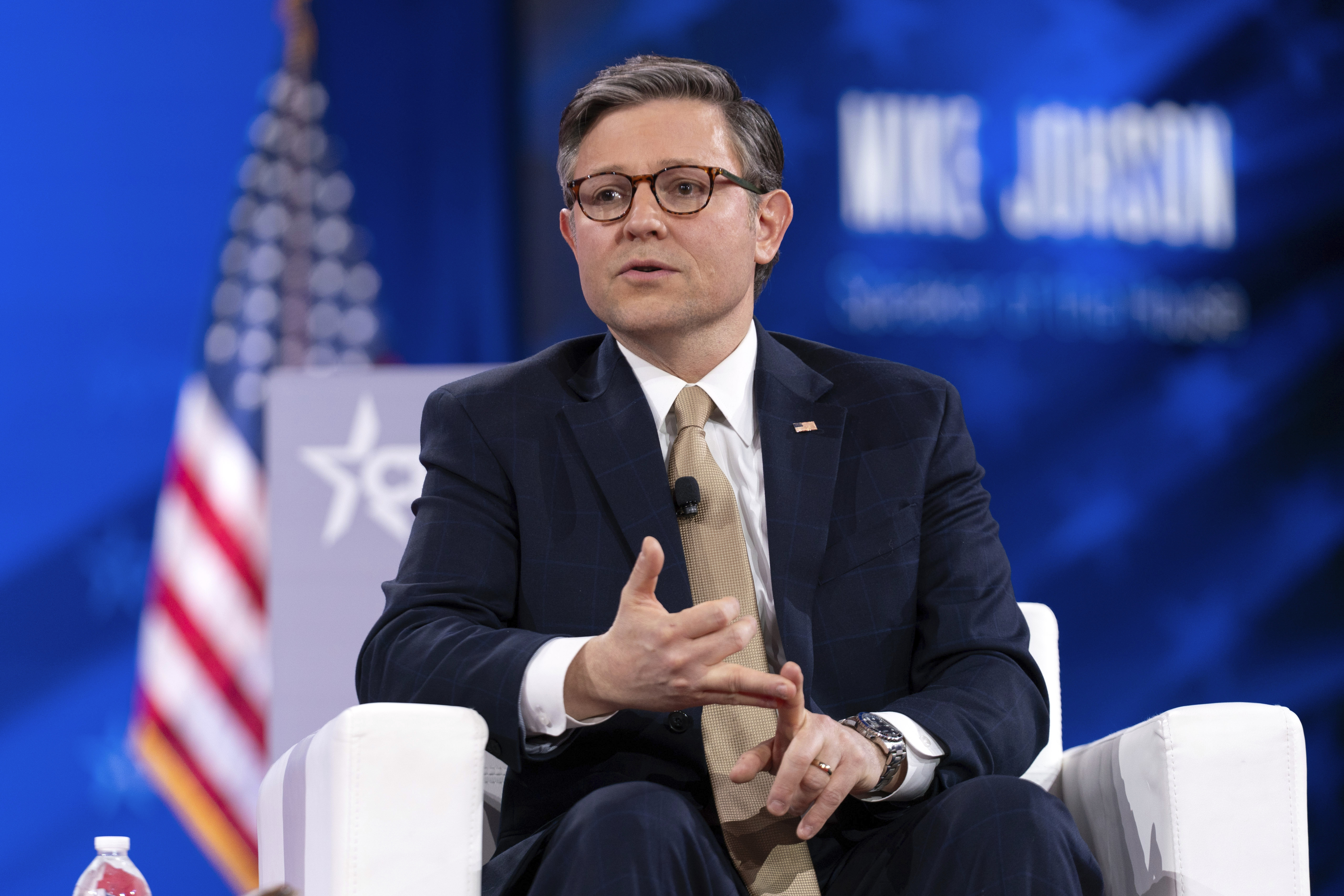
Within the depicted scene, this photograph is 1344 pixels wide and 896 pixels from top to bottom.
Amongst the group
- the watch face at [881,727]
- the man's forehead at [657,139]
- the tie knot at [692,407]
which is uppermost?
the man's forehead at [657,139]

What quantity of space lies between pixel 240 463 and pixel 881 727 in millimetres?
2468

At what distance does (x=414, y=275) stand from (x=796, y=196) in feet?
3.63

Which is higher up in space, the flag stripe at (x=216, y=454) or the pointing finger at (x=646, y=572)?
the pointing finger at (x=646, y=572)

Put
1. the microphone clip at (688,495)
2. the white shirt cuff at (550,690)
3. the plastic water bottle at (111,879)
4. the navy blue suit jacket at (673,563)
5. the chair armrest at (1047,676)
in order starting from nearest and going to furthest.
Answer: the white shirt cuff at (550,690) → the navy blue suit jacket at (673,563) → the microphone clip at (688,495) → the chair armrest at (1047,676) → the plastic water bottle at (111,879)

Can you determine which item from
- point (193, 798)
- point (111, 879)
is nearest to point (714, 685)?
point (111, 879)

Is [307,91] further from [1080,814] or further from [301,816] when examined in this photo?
[1080,814]

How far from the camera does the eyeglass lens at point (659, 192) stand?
188cm

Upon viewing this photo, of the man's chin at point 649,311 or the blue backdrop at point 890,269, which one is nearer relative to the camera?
the man's chin at point 649,311

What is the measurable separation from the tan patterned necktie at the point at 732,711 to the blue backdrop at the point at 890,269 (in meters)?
1.99

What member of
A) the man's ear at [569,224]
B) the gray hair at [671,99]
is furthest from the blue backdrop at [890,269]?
the gray hair at [671,99]

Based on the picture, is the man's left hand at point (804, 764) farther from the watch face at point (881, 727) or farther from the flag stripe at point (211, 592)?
the flag stripe at point (211, 592)

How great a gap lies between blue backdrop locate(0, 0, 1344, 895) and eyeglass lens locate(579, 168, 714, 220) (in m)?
1.84

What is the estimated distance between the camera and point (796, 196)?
3953mm

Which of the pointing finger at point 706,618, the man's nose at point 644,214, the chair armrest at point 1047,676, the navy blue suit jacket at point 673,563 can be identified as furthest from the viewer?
the chair armrest at point 1047,676
